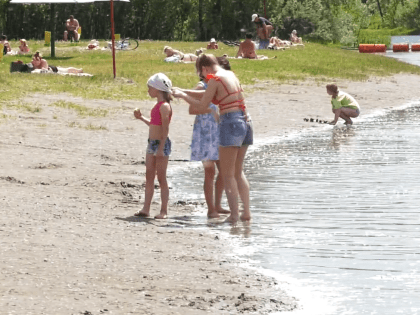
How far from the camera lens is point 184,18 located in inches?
2199

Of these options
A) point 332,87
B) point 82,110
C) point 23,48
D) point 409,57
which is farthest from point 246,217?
point 409,57

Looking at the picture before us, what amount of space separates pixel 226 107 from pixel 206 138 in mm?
739

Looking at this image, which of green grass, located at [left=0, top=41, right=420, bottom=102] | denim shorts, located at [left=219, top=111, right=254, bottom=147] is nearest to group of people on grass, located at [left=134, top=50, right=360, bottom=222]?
denim shorts, located at [left=219, top=111, right=254, bottom=147]

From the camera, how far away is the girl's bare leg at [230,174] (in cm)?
965

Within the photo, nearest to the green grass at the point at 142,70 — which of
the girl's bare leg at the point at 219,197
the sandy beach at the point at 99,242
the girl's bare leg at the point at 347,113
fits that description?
the sandy beach at the point at 99,242

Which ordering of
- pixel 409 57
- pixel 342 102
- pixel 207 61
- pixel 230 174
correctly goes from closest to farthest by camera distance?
1. pixel 207 61
2. pixel 230 174
3. pixel 342 102
4. pixel 409 57

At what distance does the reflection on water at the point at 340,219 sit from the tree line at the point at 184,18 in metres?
33.9

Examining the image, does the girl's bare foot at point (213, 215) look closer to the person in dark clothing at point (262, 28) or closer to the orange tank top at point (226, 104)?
the orange tank top at point (226, 104)

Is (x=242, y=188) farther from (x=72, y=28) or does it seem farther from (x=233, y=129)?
(x=72, y=28)

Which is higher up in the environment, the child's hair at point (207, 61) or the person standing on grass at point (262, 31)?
the child's hair at point (207, 61)

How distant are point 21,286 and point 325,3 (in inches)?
2376

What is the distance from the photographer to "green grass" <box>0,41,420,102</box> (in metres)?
22.4

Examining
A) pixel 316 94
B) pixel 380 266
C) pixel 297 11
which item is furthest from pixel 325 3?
pixel 380 266

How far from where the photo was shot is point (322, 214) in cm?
1031
